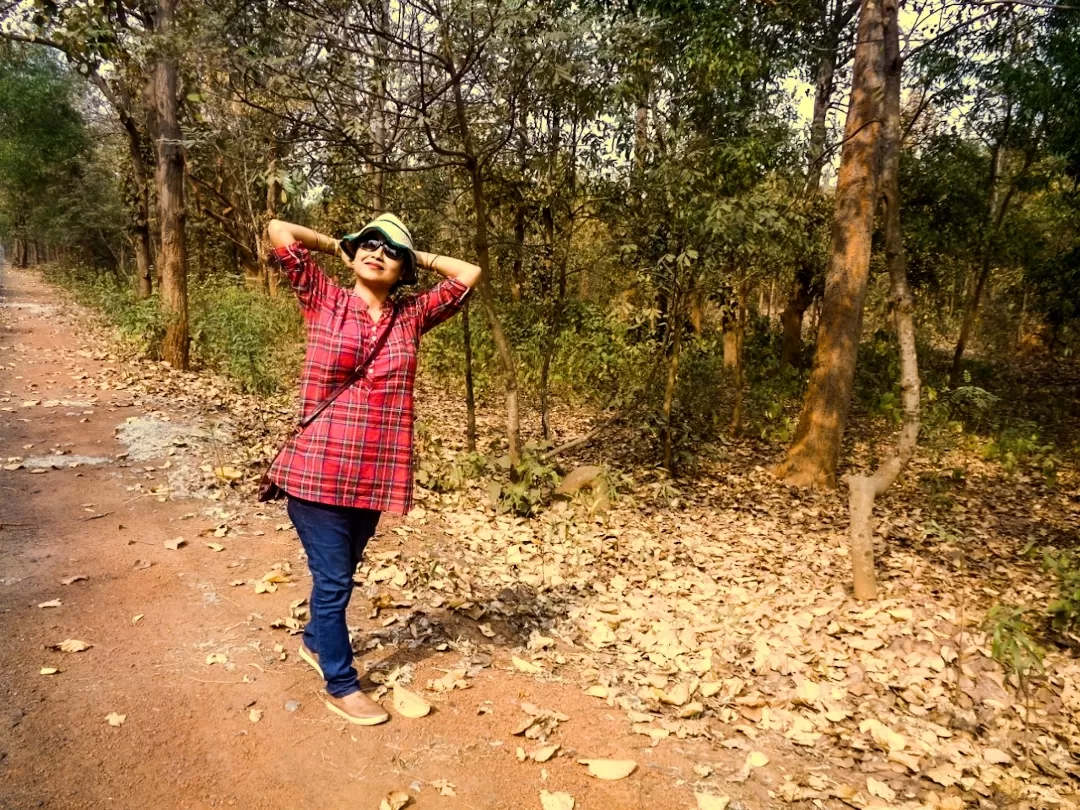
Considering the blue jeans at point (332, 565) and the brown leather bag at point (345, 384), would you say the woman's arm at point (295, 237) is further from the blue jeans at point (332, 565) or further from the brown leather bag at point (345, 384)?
the blue jeans at point (332, 565)

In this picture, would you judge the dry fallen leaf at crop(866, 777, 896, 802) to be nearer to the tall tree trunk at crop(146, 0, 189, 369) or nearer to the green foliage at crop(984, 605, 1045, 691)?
the green foliage at crop(984, 605, 1045, 691)

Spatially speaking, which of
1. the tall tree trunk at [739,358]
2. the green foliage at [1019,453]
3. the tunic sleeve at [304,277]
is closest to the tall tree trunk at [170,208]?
the tall tree trunk at [739,358]

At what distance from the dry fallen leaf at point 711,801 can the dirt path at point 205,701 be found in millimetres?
48

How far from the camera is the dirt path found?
275 centimetres

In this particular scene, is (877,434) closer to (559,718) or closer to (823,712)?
(823,712)

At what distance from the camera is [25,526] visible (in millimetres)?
4918

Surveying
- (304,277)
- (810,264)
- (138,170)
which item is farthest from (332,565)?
(138,170)

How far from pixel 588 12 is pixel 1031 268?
13.0 metres

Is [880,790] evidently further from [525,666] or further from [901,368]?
[901,368]

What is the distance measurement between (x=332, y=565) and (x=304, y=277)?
1278mm

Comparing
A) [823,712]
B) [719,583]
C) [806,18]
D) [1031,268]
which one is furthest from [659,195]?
[1031,268]

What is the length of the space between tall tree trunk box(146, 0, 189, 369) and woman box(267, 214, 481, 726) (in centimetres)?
889

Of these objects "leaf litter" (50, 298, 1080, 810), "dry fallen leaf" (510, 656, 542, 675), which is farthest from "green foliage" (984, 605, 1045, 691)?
"dry fallen leaf" (510, 656, 542, 675)

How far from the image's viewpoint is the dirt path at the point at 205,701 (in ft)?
9.01
